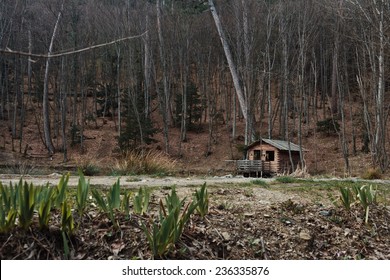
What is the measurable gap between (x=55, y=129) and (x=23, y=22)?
7.92 metres

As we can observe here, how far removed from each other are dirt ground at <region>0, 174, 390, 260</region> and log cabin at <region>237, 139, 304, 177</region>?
13937mm

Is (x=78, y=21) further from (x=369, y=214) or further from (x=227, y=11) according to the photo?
(x=369, y=214)

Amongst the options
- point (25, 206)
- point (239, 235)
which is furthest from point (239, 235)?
point (25, 206)

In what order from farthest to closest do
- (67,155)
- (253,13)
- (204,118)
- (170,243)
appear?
1. (204,118)
2. (67,155)
3. (253,13)
4. (170,243)

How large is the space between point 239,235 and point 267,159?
16535 mm

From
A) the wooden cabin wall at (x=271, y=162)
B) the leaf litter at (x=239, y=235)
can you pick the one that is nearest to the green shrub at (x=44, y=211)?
the leaf litter at (x=239, y=235)

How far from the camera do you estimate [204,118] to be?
31703 mm

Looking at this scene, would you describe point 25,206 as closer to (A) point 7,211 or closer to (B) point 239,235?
(A) point 7,211

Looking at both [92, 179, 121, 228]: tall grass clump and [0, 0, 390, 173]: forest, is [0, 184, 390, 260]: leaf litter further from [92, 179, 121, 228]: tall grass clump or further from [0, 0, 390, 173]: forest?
[0, 0, 390, 173]: forest

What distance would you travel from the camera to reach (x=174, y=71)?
3200 centimetres

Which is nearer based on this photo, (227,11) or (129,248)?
(129,248)

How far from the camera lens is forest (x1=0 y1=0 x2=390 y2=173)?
22938 millimetres

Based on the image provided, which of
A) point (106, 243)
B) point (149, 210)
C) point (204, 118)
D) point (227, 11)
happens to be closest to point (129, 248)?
point (106, 243)

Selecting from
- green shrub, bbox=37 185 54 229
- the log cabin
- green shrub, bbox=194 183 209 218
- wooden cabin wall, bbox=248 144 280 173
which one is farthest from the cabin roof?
green shrub, bbox=37 185 54 229
